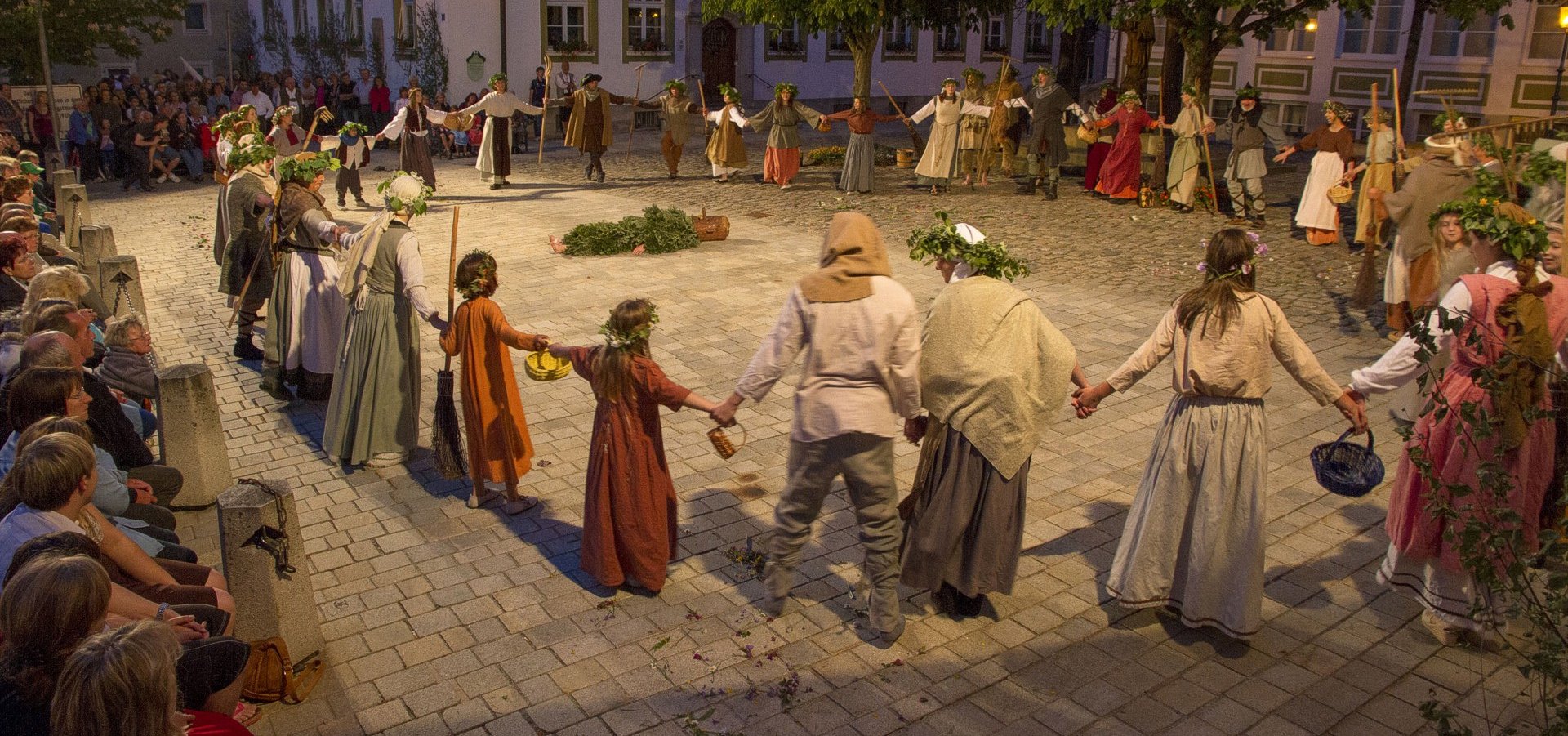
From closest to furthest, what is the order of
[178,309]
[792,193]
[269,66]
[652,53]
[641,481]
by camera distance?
[641,481] → [178,309] → [792,193] → [652,53] → [269,66]

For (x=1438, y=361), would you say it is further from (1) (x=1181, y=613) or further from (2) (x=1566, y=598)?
(2) (x=1566, y=598)

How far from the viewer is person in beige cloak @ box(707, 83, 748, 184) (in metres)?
19.1

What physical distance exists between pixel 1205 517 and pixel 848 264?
1.80 m

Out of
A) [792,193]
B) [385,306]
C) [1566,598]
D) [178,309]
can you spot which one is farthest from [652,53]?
[1566,598]

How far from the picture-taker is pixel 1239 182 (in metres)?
15.5

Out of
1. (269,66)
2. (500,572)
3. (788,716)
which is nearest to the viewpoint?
(788,716)

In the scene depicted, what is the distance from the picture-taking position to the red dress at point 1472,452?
4.84 meters

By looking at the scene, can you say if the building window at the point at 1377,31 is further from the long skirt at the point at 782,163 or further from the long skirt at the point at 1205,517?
the long skirt at the point at 1205,517

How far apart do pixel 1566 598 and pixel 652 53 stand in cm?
2678

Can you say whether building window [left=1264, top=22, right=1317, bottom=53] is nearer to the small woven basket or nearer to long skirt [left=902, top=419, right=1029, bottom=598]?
the small woven basket

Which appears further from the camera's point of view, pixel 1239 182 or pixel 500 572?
pixel 1239 182

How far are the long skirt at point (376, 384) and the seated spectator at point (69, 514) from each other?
250cm

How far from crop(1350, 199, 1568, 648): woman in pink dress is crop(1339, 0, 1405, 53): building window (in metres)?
22.8

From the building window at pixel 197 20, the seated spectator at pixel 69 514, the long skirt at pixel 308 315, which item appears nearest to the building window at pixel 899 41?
the building window at pixel 197 20
